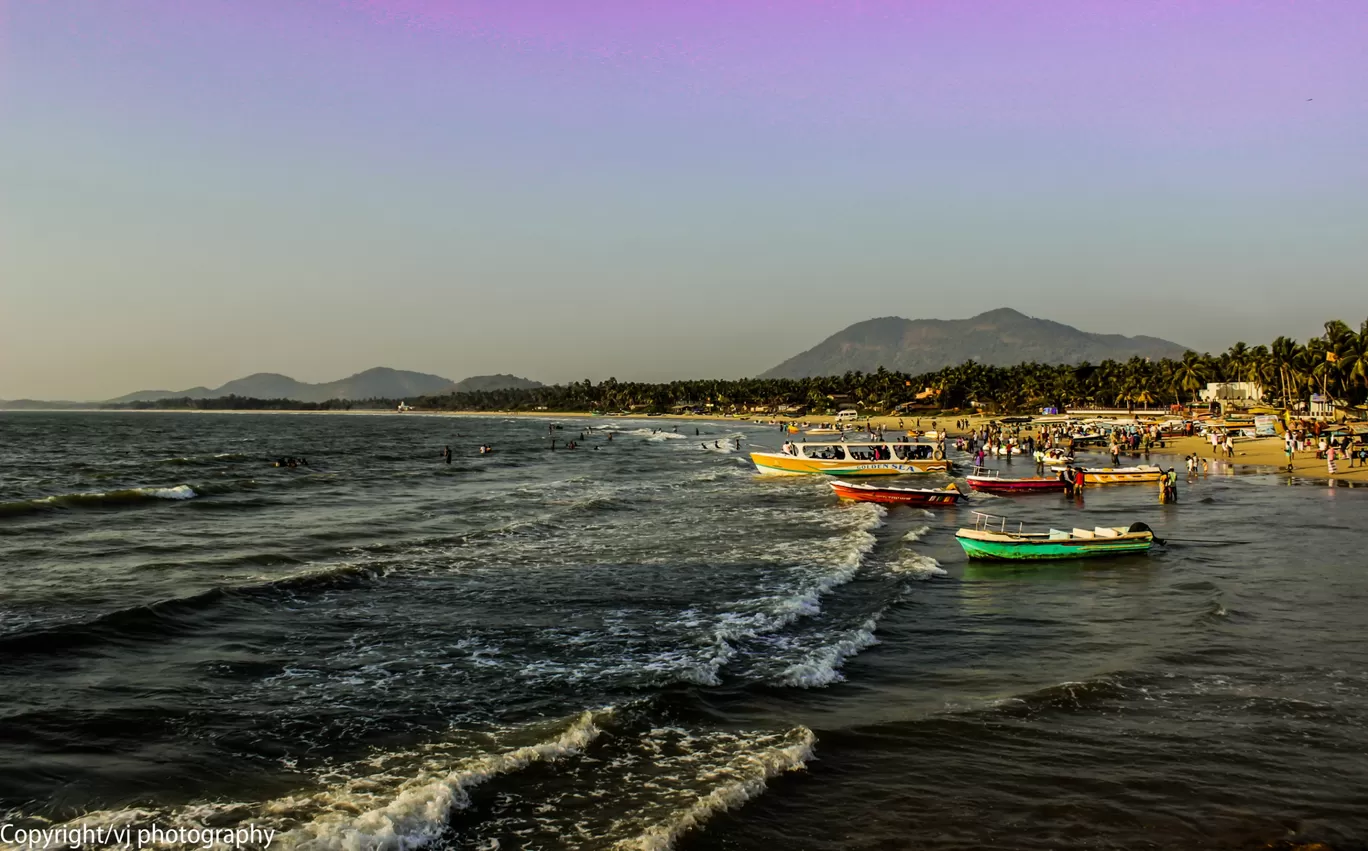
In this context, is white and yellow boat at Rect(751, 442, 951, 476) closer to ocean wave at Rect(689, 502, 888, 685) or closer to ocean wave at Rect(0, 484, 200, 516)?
ocean wave at Rect(689, 502, 888, 685)

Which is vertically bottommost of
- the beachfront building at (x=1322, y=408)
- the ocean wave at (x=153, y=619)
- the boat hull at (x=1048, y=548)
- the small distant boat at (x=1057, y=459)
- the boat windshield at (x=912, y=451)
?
the ocean wave at (x=153, y=619)

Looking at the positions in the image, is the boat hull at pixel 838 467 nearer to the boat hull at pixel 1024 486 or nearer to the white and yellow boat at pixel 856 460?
the white and yellow boat at pixel 856 460

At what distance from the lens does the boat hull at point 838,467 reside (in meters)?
54.5

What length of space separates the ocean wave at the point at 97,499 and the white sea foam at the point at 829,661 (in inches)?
1515

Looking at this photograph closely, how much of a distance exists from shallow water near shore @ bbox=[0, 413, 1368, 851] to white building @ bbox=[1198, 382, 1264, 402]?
10774 centimetres

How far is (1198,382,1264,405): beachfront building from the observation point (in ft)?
402

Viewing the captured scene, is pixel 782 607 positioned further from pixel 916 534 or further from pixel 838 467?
pixel 838 467

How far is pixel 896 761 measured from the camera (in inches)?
456

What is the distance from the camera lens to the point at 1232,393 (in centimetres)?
12706

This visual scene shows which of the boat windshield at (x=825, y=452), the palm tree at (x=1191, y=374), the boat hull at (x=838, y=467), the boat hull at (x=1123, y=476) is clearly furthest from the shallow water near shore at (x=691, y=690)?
the palm tree at (x=1191, y=374)

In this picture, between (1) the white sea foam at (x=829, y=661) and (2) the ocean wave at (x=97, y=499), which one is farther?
(2) the ocean wave at (x=97, y=499)

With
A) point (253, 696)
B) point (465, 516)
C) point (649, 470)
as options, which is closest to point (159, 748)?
point (253, 696)

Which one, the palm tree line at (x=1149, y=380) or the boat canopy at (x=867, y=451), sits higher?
the palm tree line at (x=1149, y=380)

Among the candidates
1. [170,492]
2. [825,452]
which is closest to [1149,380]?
[825,452]
